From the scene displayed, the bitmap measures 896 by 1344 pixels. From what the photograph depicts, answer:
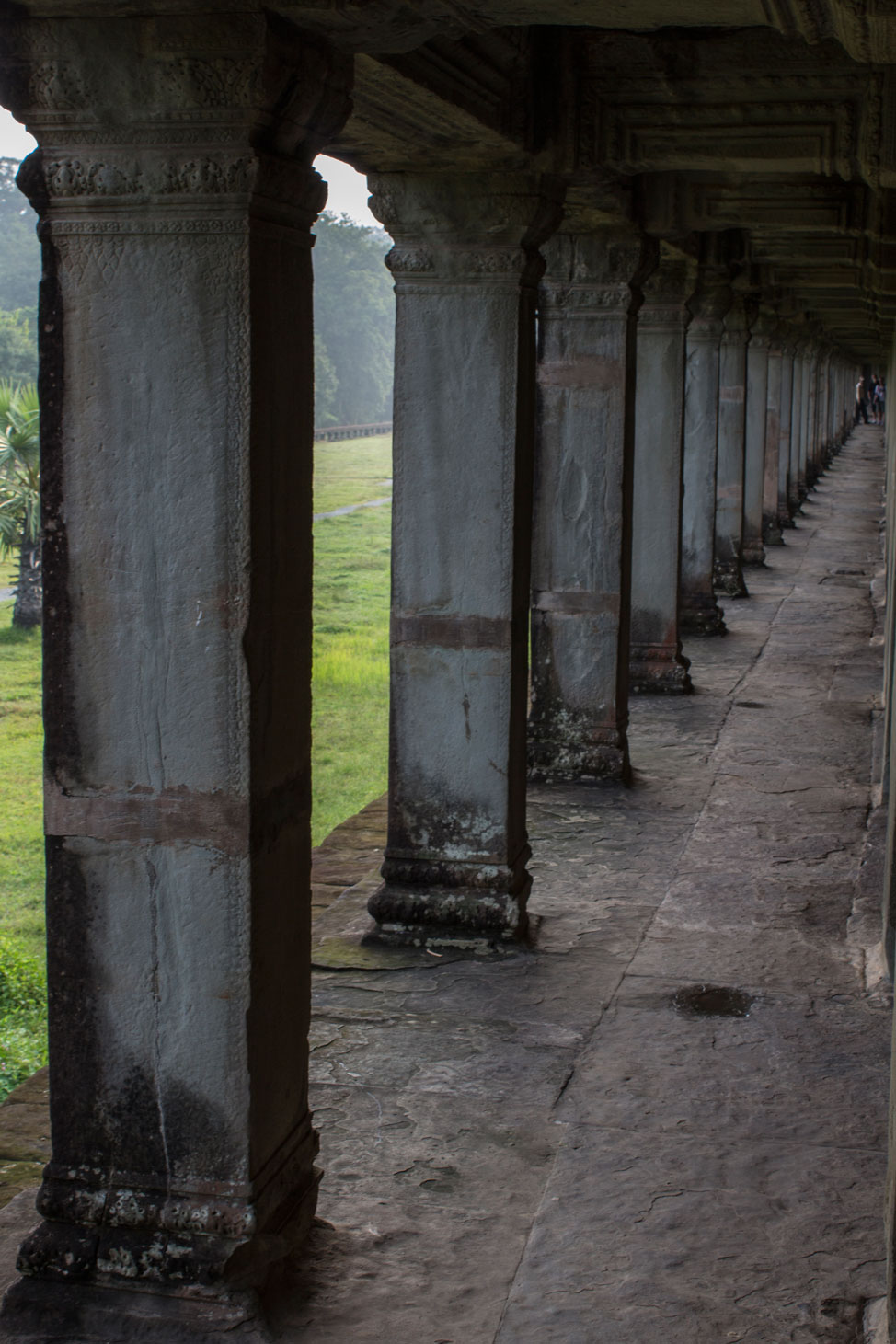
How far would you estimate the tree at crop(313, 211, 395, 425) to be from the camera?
51072 mm

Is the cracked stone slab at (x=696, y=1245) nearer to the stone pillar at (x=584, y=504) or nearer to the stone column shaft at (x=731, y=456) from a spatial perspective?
the stone pillar at (x=584, y=504)

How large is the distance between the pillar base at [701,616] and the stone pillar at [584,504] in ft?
16.6

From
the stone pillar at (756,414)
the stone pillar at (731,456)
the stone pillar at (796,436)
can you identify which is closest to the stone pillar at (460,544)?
the stone pillar at (731,456)

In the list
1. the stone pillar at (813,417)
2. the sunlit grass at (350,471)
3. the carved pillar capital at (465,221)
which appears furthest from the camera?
the sunlit grass at (350,471)

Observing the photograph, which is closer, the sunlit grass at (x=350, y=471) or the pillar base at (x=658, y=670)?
the pillar base at (x=658, y=670)

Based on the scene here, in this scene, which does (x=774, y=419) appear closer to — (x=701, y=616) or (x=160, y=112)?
(x=701, y=616)

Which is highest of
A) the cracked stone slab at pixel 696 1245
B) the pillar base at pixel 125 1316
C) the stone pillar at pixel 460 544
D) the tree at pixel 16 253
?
the tree at pixel 16 253

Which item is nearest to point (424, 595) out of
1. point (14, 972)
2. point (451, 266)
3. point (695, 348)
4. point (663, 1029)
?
point (451, 266)

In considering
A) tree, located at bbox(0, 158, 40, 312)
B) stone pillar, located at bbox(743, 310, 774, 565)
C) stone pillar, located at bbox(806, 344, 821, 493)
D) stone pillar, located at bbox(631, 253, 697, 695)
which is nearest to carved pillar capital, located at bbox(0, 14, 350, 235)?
stone pillar, located at bbox(631, 253, 697, 695)

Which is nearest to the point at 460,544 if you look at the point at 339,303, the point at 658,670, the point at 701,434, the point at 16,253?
the point at 658,670

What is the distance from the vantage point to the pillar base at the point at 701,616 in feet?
43.7

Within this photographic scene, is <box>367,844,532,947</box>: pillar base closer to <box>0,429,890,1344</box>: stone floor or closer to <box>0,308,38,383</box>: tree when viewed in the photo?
<box>0,429,890,1344</box>: stone floor

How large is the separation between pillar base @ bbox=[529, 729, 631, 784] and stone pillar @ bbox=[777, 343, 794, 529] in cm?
1346

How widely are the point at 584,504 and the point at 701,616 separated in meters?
5.62
